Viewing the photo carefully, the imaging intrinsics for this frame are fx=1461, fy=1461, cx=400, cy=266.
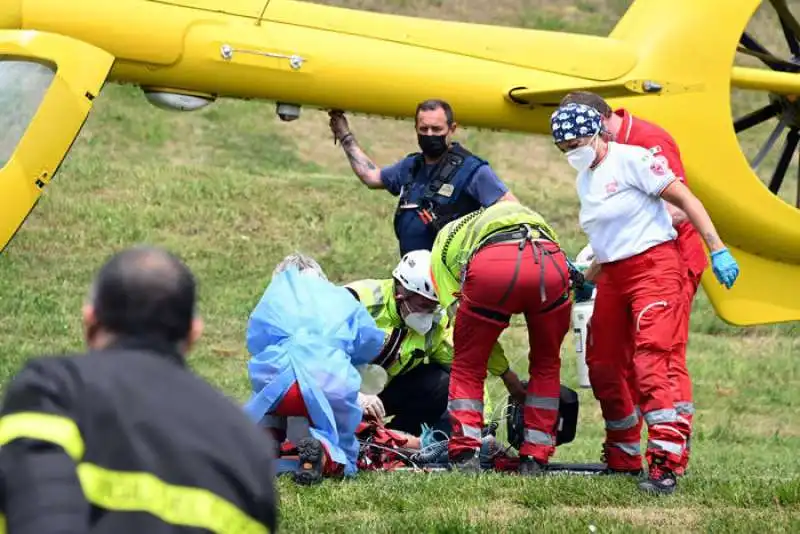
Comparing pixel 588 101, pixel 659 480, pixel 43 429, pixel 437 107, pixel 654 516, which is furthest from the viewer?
pixel 437 107

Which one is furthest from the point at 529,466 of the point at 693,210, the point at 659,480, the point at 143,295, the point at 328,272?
the point at 328,272

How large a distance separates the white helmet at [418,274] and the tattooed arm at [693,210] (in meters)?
1.22

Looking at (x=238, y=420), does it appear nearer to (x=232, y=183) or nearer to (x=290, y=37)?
(x=290, y=37)

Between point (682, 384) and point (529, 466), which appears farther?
point (529, 466)

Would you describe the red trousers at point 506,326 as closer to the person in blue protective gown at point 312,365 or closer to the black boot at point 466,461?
the black boot at point 466,461

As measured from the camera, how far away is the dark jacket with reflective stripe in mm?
2385

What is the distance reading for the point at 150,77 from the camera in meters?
7.42

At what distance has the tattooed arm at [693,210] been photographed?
6355mm

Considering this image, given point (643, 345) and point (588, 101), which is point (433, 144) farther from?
point (643, 345)

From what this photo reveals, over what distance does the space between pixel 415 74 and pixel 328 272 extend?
7258mm

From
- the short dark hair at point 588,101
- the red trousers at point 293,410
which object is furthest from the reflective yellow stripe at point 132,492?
the short dark hair at point 588,101

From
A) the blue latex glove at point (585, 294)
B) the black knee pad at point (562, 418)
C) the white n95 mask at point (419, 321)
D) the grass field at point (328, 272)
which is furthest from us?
the blue latex glove at point (585, 294)

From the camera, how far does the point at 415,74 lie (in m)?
7.86

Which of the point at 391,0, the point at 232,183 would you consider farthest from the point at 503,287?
the point at 391,0
